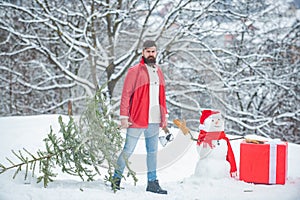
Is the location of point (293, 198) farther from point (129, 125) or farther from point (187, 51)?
point (187, 51)

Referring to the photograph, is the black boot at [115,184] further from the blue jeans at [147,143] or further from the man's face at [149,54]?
the man's face at [149,54]

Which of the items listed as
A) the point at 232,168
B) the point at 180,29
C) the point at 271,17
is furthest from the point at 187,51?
the point at 232,168

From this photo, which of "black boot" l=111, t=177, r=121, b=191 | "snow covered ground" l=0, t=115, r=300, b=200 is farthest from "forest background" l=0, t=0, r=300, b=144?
"black boot" l=111, t=177, r=121, b=191

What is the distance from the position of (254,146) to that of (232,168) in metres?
0.32

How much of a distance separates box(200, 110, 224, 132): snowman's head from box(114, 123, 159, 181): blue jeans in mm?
568

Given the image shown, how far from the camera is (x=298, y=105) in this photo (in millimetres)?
11828

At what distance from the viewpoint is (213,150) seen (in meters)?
3.92

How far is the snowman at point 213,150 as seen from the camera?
3848 millimetres

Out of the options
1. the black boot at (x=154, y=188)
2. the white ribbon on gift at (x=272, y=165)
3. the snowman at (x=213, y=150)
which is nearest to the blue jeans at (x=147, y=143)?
the black boot at (x=154, y=188)

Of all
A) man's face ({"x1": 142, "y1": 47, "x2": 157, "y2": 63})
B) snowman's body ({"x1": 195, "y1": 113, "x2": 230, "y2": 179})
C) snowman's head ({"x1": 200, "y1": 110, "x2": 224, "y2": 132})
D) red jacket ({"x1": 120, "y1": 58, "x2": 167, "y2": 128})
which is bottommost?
snowman's body ({"x1": 195, "y1": 113, "x2": 230, "y2": 179})

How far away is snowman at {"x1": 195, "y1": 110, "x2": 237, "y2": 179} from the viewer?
3.85 meters

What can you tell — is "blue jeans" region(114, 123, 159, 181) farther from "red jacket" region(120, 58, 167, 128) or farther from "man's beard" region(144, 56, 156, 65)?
"man's beard" region(144, 56, 156, 65)

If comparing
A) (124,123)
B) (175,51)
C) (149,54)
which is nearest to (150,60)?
(149,54)

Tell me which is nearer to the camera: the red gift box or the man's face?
the man's face
